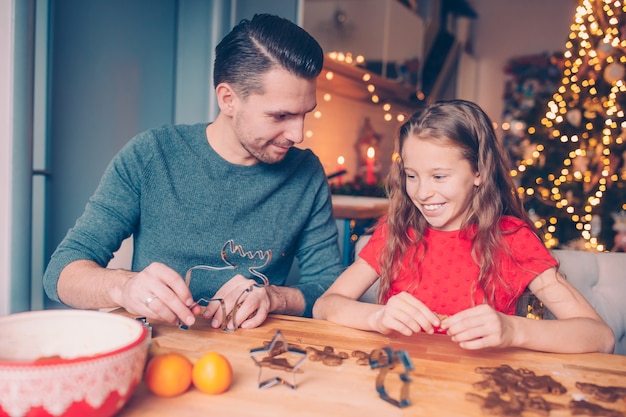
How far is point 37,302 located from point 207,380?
1.38m

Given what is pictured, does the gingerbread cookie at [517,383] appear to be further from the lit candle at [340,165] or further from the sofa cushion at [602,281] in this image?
the lit candle at [340,165]

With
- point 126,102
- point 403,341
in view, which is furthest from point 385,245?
point 126,102

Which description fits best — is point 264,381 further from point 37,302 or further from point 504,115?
point 504,115

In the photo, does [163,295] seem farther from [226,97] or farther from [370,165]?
[370,165]

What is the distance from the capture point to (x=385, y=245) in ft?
4.76

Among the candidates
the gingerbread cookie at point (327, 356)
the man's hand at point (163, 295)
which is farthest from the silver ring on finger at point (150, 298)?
the gingerbread cookie at point (327, 356)

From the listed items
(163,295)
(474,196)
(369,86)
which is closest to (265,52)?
(474,196)

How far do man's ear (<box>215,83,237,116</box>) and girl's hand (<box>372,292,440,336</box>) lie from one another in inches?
30.0

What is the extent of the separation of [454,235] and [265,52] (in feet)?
2.23

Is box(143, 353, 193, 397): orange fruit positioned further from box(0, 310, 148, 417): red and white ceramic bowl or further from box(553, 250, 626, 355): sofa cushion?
box(553, 250, 626, 355): sofa cushion

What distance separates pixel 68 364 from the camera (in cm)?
59

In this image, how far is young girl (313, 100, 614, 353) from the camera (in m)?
1.34

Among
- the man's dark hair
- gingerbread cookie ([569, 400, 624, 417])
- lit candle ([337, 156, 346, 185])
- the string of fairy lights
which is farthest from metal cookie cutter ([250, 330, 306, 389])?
lit candle ([337, 156, 346, 185])

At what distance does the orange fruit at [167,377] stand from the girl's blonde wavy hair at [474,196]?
77 cm
